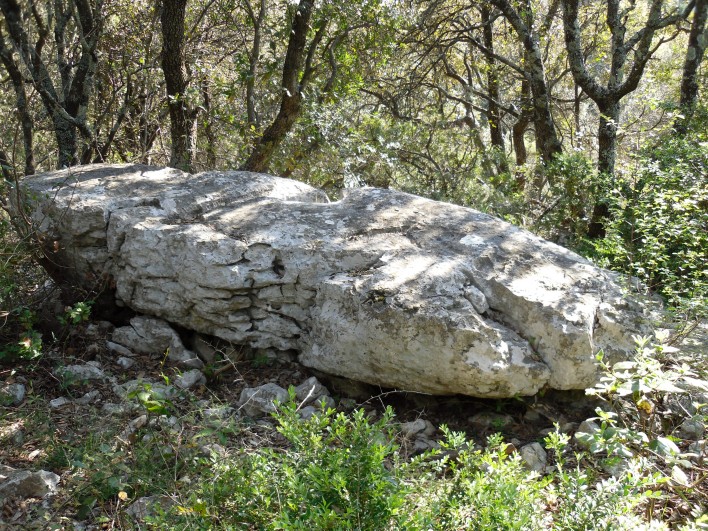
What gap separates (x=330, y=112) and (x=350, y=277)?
439cm

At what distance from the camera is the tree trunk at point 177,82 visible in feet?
18.4

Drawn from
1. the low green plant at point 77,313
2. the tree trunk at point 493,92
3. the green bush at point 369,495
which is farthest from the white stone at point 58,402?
the tree trunk at point 493,92

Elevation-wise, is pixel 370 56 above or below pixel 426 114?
above

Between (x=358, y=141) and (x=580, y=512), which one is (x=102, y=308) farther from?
(x=358, y=141)

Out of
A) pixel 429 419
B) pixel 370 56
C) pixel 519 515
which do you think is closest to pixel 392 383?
pixel 429 419

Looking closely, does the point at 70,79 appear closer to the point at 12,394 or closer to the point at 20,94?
the point at 20,94

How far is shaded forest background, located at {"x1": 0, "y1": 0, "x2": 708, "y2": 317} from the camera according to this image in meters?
5.32

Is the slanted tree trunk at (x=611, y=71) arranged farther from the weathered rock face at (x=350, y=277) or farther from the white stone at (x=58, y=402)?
the white stone at (x=58, y=402)

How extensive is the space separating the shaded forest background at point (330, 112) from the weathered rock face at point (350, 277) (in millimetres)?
714

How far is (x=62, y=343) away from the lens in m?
4.05

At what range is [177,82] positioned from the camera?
5.91 metres

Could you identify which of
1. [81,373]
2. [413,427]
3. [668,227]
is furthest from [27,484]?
[668,227]

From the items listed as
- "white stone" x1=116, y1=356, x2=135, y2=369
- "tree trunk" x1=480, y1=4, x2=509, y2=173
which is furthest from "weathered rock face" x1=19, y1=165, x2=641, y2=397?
"tree trunk" x1=480, y1=4, x2=509, y2=173

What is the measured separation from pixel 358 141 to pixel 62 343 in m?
4.89
